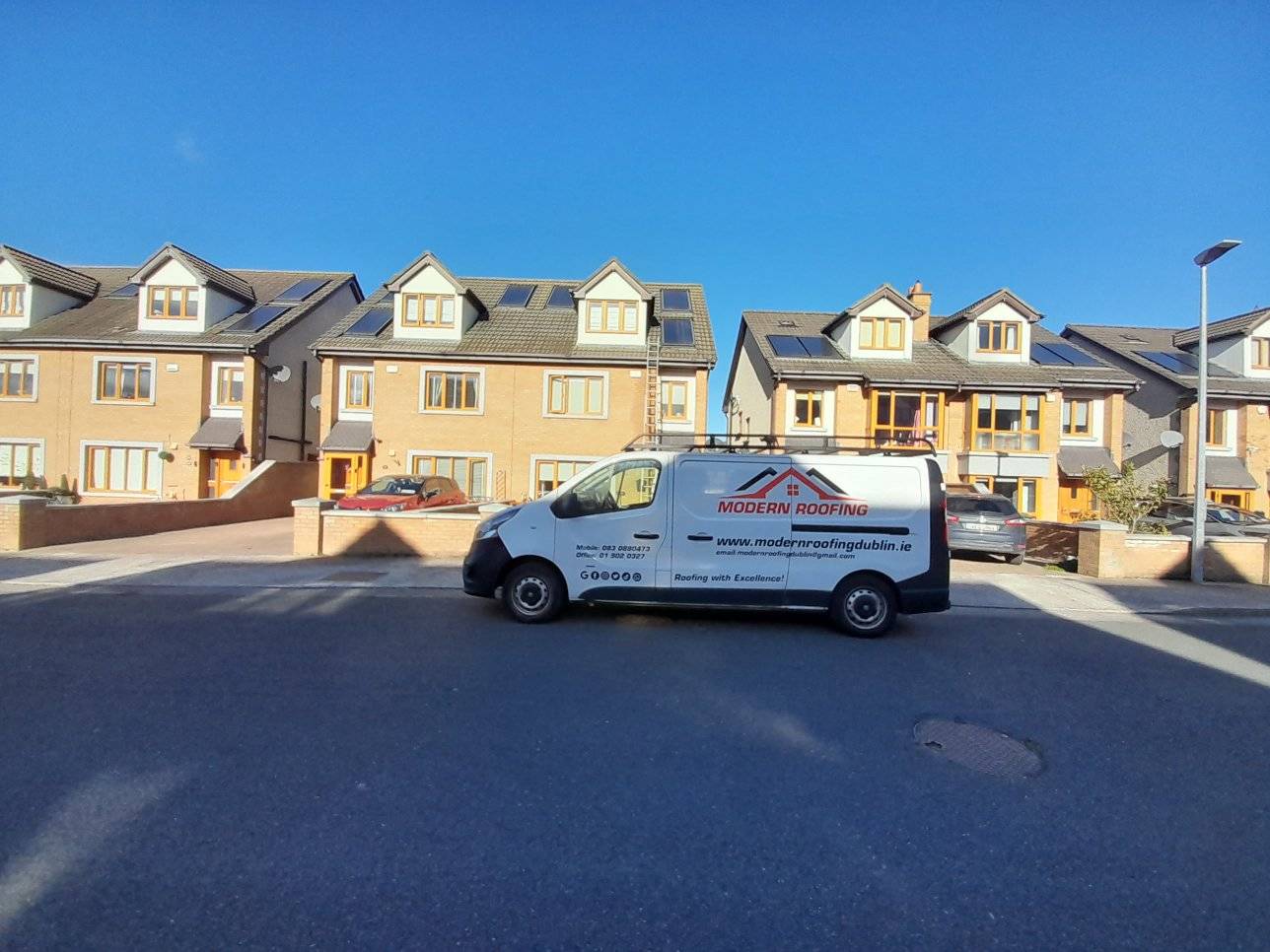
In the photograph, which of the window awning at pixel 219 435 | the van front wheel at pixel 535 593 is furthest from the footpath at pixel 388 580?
the window awning at pixel 219 435

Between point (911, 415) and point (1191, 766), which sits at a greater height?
point (911, 415)

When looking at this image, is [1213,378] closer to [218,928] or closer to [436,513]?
[436,513]

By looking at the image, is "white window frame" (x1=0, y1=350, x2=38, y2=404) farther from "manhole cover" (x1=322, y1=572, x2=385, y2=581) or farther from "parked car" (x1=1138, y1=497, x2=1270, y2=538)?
"parked car" (x1=1138, y1=497, x2=1270, y2=538)

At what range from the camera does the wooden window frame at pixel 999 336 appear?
22844 millimetres

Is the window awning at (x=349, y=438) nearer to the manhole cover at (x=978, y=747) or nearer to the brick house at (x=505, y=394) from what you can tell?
the brick house at (x=505, y=394)

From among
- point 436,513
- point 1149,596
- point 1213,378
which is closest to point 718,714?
point 436,513

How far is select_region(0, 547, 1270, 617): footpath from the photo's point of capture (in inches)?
362

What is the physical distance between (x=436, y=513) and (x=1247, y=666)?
462 inches

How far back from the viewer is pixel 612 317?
21281 millimetres

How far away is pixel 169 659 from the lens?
5.55 meters

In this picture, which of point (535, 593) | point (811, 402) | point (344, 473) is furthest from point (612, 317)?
point (535, 593)

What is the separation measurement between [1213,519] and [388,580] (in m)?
22.0

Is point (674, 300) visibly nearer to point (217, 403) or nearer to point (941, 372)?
point (941, 372)

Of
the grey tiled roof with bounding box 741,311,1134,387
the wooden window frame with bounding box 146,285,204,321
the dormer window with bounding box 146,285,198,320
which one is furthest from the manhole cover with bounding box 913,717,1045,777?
the dormer window with bounding box 146,285,198,320
